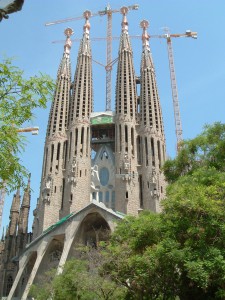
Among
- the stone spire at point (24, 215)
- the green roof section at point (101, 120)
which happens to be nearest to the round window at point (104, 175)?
Result: the green roof section at point (101, 120)

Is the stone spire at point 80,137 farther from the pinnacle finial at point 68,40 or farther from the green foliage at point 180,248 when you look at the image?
the green foliage at point 180,248

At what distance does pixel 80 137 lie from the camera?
43469 mm

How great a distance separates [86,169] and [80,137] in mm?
4070

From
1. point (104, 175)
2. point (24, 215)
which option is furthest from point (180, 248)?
point (24, 215)

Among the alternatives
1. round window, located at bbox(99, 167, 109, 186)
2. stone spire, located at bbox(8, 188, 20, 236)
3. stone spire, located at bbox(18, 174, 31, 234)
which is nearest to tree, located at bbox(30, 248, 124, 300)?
round window, located at bbox(99, 167, 109, 186)

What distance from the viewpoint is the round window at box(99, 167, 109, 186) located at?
43688mm

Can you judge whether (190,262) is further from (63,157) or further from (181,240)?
(63,157)

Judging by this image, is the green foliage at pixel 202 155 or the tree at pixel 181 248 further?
the green foliage at pixel 202 155

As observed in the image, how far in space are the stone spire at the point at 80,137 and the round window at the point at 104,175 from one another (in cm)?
222

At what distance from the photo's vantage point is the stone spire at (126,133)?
39.0 m

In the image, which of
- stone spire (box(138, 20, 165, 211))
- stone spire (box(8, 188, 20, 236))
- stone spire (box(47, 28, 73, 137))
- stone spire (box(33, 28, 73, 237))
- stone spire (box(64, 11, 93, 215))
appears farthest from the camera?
stone spire (box(8, 188, 20, 236))

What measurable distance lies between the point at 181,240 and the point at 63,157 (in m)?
32.3

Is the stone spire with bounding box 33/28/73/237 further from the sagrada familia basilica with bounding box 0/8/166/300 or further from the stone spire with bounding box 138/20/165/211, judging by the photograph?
the stone spire with bounding box 138/20/165/211

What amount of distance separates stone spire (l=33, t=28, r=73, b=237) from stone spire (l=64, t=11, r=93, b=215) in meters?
0.87
